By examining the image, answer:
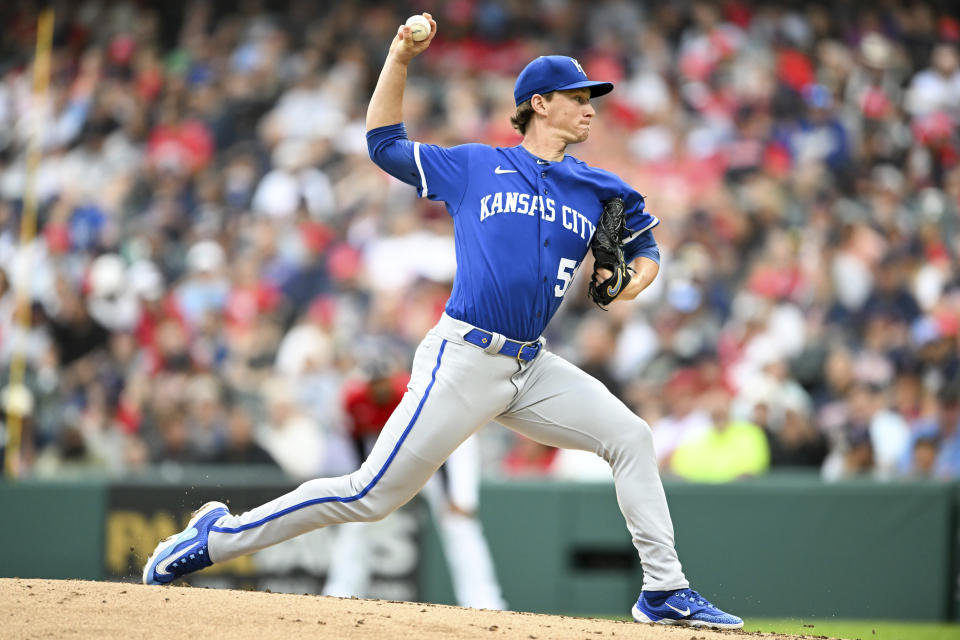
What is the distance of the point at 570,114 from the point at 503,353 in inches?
35.8

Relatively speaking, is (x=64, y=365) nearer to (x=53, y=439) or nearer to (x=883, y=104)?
(x=53, y=439)

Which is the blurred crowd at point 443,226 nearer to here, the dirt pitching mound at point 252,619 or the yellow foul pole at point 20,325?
the yellow foul pole at point 20,325

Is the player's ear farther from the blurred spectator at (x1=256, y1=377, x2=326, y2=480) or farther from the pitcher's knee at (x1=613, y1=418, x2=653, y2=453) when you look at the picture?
the blurred spectator at (x1=256, y1=377, x2=326, y2=480)

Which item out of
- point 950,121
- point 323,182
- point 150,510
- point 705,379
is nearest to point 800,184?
point 950,121

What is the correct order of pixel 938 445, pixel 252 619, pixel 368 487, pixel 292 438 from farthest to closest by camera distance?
1. pixel 292 438
2. pixel 938 445
3. pixel 368 487
4. pixel 252 619

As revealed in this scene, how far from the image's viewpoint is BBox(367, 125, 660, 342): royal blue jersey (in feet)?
14.1

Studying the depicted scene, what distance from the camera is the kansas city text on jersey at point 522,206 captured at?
4.33 m

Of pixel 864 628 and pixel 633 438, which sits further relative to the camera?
pixel 864 628

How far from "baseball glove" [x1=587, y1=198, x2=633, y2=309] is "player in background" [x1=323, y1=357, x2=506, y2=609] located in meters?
2.74

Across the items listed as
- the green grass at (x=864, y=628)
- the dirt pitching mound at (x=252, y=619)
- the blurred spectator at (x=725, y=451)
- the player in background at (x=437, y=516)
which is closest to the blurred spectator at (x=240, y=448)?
the player in background at (x=437, y=516)

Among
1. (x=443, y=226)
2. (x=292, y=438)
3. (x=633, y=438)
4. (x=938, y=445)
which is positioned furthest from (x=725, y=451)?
(x=633, y=438)

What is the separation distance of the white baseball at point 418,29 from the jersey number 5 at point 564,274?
91cm

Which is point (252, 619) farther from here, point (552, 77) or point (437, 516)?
point (437, 516)

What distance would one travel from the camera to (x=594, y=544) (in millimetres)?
7660
